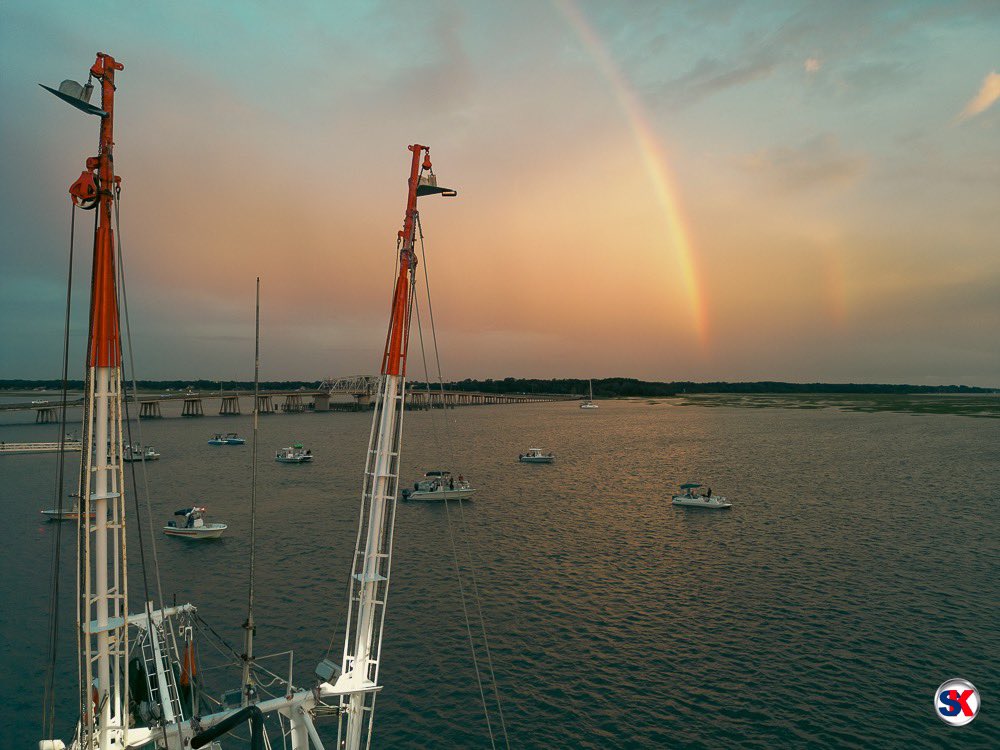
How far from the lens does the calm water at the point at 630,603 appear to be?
28375 mm

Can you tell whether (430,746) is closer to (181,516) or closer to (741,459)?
(181,516)

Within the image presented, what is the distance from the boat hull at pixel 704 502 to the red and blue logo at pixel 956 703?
→ 43.0 metres

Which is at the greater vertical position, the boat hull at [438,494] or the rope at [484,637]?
the boat hull at [438,494]

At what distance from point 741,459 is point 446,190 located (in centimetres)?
11497

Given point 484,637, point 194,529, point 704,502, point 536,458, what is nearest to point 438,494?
point 194,529

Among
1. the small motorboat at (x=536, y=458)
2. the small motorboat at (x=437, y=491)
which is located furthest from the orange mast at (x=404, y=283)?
the small motorboat at (x=536, y=458)

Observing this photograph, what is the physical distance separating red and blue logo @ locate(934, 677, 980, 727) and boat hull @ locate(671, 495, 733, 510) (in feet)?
141

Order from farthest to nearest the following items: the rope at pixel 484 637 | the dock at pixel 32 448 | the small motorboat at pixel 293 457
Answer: the dock at pixel 32 448
the small motorboat at pixel 293 457
the rope at pixel 484 637

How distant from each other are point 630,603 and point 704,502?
34.1 meters

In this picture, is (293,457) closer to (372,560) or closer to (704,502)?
(704,502)

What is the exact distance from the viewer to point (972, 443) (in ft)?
477

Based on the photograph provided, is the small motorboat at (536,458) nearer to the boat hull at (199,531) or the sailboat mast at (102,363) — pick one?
the boat hull at (199,531)

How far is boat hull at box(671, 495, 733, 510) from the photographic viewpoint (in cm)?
7225

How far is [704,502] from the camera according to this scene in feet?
238
